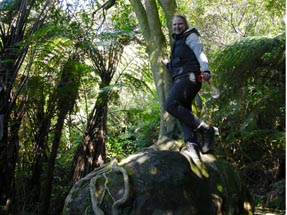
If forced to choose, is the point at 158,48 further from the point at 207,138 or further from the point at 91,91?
the point at 91,91

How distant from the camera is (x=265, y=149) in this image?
26.0 ft

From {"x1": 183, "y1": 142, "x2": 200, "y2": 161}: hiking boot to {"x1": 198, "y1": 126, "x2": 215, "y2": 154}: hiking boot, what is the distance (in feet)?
A: 0.57

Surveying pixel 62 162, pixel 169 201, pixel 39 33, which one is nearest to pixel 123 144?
pixel 62 162

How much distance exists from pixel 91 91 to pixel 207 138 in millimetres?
3071

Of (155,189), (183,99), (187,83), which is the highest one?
(187,83)

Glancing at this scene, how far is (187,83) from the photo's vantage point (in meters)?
3.96

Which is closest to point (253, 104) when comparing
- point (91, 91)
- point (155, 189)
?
point (91, 91)

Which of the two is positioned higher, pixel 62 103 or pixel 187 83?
pixel 62 103

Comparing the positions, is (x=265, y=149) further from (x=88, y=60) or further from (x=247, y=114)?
(x=88, y=60)

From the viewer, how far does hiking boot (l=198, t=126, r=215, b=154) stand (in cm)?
409

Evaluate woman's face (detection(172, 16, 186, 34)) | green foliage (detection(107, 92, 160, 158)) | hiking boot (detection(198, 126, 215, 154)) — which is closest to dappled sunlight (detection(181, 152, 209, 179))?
hiking boot (detection(198, 126, 215, 154))

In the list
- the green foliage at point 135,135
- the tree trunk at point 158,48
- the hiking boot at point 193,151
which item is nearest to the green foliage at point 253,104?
the tree trunk at point 158,48

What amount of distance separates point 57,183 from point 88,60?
7.50ft

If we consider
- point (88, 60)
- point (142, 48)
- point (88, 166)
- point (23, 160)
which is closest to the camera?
point (23, 160)
